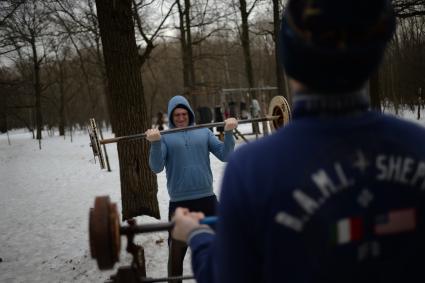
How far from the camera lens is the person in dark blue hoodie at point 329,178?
34.8 inches

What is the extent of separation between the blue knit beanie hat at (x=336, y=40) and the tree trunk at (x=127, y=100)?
4368 millimetres

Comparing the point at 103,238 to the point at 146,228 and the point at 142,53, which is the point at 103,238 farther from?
the point at 142,53

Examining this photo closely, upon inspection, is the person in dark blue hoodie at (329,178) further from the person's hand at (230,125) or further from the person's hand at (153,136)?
the person's hand at (230,125)

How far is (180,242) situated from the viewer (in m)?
3.05

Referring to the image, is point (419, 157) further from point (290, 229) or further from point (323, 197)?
point (290, 229)

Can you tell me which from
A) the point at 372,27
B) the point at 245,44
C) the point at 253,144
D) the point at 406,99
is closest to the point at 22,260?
the point at 253,144

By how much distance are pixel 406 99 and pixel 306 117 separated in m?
31.3

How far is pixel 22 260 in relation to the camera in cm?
499

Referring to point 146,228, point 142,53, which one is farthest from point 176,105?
point 142,53

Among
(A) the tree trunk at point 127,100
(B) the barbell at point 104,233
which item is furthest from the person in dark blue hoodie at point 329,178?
(A) the tree trunk at point 127,100

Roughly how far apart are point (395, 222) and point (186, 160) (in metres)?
2.46

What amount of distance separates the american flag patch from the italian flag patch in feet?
0.15

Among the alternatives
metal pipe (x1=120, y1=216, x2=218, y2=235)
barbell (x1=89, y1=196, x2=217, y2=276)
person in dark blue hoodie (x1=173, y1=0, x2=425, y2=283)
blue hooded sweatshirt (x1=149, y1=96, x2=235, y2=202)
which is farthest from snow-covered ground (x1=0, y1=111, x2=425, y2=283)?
person in dark blue hoodie (x1=173, y1=0, x2=425, y2=283)

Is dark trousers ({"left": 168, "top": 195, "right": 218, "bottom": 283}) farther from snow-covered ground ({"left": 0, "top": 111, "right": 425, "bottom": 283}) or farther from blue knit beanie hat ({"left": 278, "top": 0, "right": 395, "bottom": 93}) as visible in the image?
blue knit beanie hat ({"left": 278, "top": 0, "right": 395, "bottom": 93})
